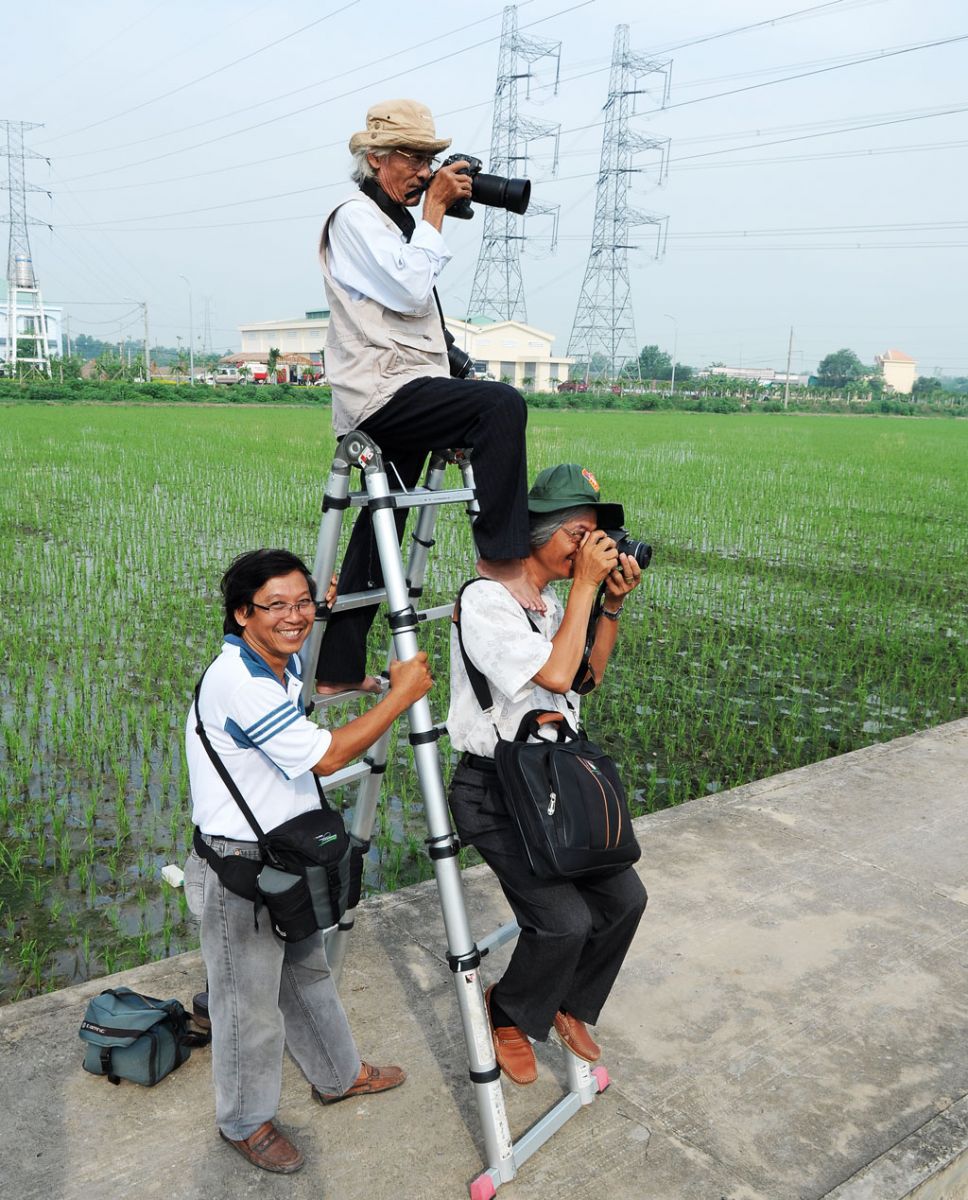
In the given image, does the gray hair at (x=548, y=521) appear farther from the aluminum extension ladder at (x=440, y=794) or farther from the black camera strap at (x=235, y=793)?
the black camera strap at (x=235, y=793)

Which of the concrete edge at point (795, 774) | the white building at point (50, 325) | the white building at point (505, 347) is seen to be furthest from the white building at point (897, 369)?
the concrete edge at point (795, 774)

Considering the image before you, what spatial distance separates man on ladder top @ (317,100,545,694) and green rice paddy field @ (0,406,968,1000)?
1.95 metres

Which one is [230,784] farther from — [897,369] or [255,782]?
[897,369]

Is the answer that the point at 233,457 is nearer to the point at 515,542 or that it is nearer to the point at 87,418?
the point at 87,418

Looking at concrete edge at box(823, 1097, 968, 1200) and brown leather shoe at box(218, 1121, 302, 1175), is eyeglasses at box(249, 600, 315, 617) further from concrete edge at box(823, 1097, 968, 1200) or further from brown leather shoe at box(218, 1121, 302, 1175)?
concrete edge at box(823, 1097, 968, 1200)

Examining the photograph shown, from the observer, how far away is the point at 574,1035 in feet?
7.50

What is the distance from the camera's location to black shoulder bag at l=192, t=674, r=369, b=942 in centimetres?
202

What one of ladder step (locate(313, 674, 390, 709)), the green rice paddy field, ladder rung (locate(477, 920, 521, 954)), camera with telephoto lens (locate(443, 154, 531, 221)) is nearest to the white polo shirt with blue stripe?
ladder step (locate(313, 674, 390, 709))

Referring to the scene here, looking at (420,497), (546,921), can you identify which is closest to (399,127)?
(420,497)

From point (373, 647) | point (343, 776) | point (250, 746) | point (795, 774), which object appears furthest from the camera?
point (373, 647)

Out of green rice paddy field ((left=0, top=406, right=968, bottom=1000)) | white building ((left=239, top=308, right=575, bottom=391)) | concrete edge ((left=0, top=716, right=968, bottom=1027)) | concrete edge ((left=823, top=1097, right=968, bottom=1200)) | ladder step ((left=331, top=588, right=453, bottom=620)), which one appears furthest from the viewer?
white building ((left=239, top=308, right=575, bottom=391))

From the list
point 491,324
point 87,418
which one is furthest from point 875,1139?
point 491,324

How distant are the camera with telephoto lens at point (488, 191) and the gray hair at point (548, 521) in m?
0.64

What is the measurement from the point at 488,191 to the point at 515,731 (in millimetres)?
1123
